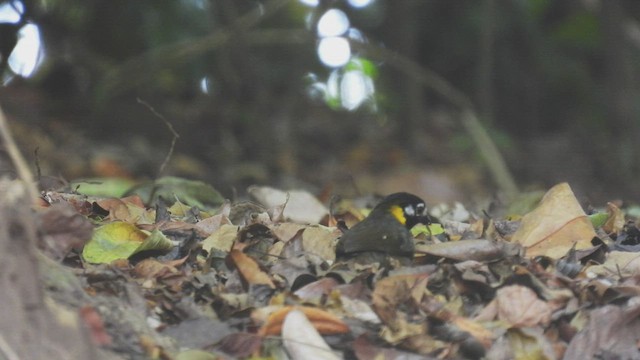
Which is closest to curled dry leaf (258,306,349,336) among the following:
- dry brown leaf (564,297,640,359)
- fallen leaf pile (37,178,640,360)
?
fallen leaf pile (37,178,640,360)

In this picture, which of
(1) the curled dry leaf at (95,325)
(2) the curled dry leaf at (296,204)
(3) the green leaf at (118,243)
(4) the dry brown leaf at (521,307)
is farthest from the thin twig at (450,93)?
(1) the curled dry leaf at (95,325)

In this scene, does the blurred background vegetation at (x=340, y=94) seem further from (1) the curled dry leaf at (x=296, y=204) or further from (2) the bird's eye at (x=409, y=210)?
(2) the bird's eye at (x=409, y=210)

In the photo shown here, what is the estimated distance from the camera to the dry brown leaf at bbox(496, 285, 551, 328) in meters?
3.30

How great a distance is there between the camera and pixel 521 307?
333cm

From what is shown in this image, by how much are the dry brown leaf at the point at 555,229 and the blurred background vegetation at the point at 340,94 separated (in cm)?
416

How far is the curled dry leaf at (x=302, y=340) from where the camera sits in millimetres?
3021

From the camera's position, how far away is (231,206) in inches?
174

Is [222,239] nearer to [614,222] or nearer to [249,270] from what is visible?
[249,270]

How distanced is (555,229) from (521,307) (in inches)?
24.6

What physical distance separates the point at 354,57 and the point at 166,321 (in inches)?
343

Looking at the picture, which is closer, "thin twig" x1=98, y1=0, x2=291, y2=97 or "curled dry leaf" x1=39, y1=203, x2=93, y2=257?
"curled dry leaf" x1=39, y1=203, x2=93, y2=257

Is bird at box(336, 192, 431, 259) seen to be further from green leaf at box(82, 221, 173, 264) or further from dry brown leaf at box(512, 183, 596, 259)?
green leaf at box(82, 221, 173, 264)

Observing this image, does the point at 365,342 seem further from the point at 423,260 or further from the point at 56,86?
the point at 56,86

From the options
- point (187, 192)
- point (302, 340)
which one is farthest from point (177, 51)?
point (302, 340)
